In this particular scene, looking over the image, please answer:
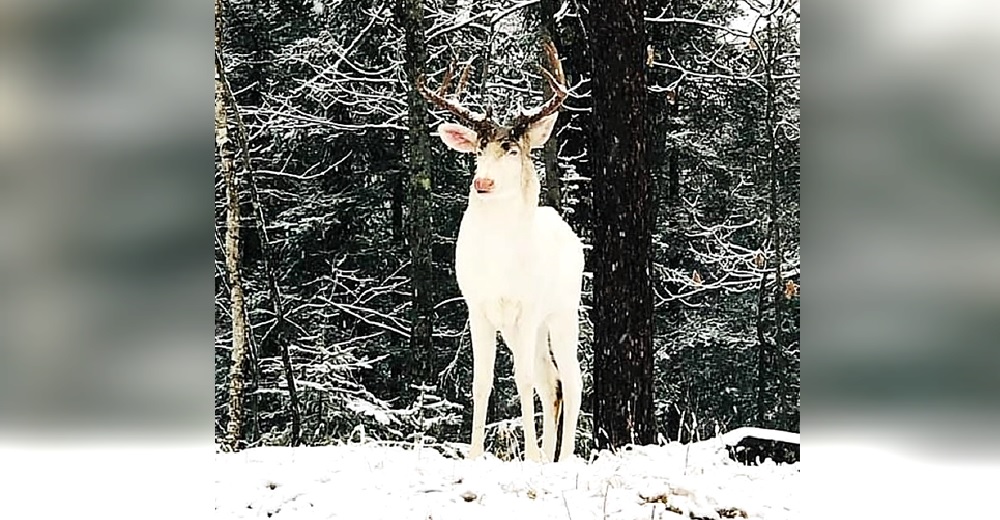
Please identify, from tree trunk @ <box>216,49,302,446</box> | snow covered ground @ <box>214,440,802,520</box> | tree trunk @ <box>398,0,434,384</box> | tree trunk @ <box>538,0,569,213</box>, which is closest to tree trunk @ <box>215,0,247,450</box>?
tree trunk @ <box>216,49,302,446</box>

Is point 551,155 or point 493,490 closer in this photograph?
point 493,490

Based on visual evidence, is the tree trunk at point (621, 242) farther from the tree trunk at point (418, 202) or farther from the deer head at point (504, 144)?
the tree trunk at point (418, 202)

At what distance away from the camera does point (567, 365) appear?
4.11 m

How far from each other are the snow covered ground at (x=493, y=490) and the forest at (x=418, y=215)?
254cm

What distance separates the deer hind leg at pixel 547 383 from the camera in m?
4.13

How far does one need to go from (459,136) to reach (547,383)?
117cm

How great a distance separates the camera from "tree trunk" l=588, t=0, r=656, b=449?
4.70m

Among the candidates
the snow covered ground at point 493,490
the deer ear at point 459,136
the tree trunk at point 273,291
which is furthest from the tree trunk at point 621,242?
the tree trunk at point 273,291

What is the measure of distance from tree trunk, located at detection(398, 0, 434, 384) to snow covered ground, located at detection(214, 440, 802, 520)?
2956 millimetres

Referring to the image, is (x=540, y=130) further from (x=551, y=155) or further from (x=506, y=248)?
(x=551, y=155)

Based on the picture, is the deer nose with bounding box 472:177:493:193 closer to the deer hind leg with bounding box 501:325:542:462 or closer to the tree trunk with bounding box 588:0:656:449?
the deer hind leg with bounding box 501:325:542:462

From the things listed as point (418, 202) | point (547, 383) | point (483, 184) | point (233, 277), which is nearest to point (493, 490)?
point (547, 383)
